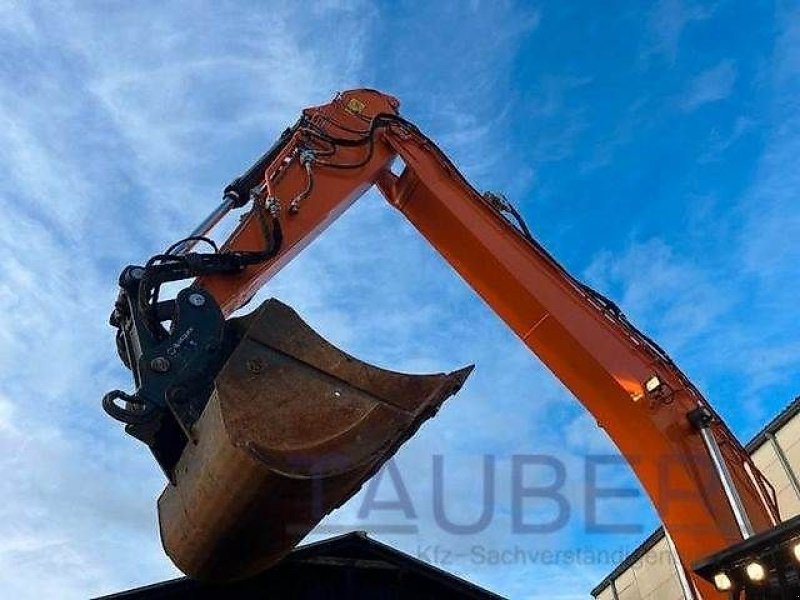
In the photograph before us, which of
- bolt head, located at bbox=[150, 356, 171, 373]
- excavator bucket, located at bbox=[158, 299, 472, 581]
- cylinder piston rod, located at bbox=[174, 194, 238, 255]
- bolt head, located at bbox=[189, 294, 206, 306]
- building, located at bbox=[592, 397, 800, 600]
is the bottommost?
excavator bucket, located at bbox=[158, 299, 472, 581]

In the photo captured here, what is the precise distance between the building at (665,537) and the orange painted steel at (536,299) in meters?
3.44

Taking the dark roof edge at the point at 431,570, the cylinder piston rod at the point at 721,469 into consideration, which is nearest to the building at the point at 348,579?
the dark roof edge at the point at 431,570

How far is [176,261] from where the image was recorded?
551cm

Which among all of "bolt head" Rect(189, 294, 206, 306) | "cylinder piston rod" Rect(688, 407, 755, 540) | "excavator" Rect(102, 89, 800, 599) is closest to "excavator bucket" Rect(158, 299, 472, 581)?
"excavator" Rect(102, 89, 800, 599)

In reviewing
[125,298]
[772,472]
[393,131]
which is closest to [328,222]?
[393,131]

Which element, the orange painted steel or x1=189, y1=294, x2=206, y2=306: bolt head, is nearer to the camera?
x1=189, y1=294, x2=206, y2=306: bolt head

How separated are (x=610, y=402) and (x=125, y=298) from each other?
12.2ft

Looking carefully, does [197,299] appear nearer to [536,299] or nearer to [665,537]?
[536,299]

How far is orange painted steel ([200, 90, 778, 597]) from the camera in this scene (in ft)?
18.6

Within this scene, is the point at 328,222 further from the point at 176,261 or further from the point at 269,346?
the point at 269,346

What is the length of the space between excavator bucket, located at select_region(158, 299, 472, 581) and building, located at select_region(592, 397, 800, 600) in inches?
221

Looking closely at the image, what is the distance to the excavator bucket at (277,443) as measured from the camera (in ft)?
13.4

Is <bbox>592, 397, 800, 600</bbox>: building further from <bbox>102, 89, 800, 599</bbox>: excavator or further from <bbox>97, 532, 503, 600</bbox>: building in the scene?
<bbox>102, 89, 800, 599</bbox>: excavator

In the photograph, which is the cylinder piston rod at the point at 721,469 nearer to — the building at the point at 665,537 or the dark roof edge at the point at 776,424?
the building at the point at 665,537
